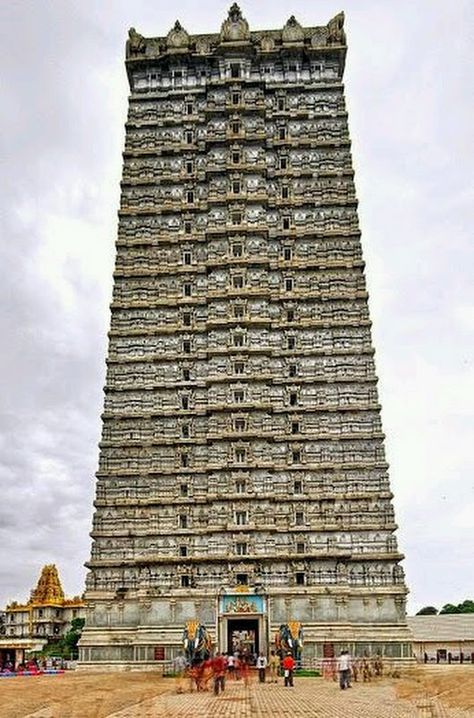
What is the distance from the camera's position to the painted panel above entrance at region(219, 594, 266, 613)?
59.2 m

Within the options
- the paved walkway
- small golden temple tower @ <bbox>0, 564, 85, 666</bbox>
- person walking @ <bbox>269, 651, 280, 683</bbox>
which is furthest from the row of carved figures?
small golden temple tower @ <bbox>0, 564, 85, 666</bbox>

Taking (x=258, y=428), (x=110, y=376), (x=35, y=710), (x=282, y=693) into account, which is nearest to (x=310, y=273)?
(x=258, y=428)

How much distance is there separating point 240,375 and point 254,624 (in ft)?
62.0

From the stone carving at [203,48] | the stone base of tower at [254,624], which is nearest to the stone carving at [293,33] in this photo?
the stone carving at [203,48]

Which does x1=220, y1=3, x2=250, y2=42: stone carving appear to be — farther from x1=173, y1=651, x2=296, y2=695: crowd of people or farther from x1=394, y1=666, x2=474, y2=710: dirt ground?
x1=394, y1=666, x2=474, y2=710: dirt ground

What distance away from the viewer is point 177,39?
7906 cm

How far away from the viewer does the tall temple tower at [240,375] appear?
60.2 m

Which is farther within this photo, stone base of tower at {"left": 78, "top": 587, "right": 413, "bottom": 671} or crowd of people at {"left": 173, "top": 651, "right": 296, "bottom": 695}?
stone base of tower at {"left": 78, "top": 587, "right": 413, "bottom": 671}

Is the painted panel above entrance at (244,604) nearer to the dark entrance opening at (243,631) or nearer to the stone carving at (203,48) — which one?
the dark entrance opening at (243,631)

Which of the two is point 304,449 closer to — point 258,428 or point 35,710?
point 258,428

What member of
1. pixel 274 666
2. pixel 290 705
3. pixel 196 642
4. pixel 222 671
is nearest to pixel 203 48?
pixel 196 642

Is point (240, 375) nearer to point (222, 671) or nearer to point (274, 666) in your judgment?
point (274, 666)

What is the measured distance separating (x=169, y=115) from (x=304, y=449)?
111ft

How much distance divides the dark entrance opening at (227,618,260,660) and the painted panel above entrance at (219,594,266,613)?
753 mm
